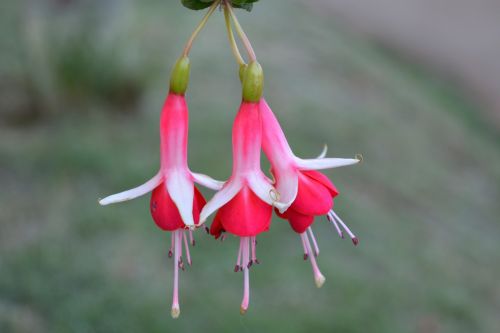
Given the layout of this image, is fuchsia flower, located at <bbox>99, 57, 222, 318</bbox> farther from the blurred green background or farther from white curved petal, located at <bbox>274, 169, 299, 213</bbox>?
the blurred green background

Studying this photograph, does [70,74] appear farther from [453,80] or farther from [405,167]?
[453,80]

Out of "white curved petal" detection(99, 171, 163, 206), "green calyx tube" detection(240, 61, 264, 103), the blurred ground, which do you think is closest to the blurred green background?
"white curved petal" detection(99, 171, 163, 206)

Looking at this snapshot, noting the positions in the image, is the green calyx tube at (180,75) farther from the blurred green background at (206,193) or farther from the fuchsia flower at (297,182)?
the blurred green background at (206,193)

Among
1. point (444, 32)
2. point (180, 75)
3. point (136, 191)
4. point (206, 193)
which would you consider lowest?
point (444, 32)

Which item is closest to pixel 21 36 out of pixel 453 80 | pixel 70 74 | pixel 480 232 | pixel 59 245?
pixel 70 74

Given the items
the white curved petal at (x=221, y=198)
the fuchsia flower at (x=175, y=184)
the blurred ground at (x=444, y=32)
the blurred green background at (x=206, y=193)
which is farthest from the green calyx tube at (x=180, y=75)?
the blurred ground at (x=444, y=32)

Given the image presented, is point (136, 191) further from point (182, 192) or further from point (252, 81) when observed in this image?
point (252, 81)

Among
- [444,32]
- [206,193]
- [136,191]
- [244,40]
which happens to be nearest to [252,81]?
[244,40]

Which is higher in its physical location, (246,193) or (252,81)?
(252,81)
